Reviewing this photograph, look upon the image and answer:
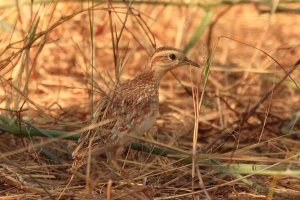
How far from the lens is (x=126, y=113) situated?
4.86 metres

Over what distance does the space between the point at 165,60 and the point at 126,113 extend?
0.69 meters

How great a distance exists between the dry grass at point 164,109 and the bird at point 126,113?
119 millimetres

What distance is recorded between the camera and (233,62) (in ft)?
27.4

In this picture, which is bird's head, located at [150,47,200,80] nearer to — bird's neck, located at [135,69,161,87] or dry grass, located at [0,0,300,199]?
bird's neck, located at [135,69,161,87]

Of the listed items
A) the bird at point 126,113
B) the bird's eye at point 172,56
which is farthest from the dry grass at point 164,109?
the bird's eye at point 172,56

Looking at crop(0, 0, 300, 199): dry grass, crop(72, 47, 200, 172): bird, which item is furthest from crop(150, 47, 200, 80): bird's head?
crop(0, 0, 300, 199): dry grass

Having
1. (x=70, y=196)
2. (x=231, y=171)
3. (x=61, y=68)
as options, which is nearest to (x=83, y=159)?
(x=70, y=196)

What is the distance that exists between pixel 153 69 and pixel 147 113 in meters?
0.60

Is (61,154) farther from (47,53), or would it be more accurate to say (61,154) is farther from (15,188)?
(47,53)

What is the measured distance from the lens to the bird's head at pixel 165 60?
5379 millimetres

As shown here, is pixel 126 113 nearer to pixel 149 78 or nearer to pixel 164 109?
pixel 149 78

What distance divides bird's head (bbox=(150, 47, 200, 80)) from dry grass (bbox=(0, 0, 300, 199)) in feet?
0.64

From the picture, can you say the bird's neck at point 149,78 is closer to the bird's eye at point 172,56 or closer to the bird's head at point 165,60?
the bird's head at point 165,60

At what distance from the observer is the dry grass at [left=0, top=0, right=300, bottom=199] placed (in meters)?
4.48
